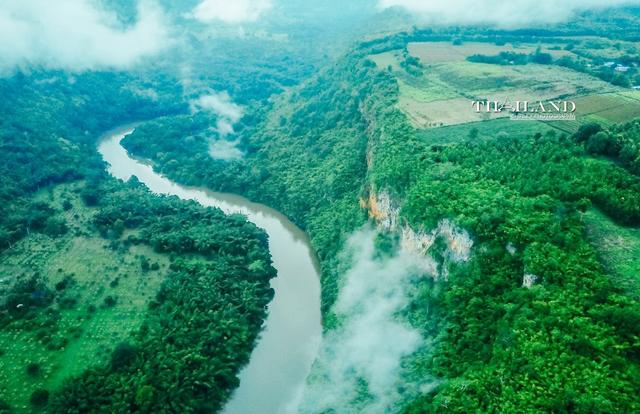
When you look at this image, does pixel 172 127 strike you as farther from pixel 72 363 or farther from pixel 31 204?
pixel 72 363

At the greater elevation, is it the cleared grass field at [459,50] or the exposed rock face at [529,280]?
the exposed rock face at [529,280]

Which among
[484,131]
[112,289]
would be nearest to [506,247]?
[484,131]

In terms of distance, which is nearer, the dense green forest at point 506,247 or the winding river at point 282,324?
the dense green forest at point 506,247

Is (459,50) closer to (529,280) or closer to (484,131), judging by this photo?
(484,131)

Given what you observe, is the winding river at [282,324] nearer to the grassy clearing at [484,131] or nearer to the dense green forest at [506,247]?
the dense green forest at [506,247]

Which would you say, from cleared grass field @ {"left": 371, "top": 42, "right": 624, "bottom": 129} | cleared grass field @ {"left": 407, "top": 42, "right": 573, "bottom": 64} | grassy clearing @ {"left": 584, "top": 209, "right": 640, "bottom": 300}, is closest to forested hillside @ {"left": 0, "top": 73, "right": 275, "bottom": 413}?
cleared grass field @ {"left": 371, "top": 42, "right": 624, "bottom": 129}

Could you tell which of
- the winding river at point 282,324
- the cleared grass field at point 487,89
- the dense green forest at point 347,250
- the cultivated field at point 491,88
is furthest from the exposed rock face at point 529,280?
the cultivated field at point 491,88

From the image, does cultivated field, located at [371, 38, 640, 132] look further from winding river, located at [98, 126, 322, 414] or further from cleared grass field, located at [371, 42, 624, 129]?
winding river, located at [98, 126, 322, 414]
